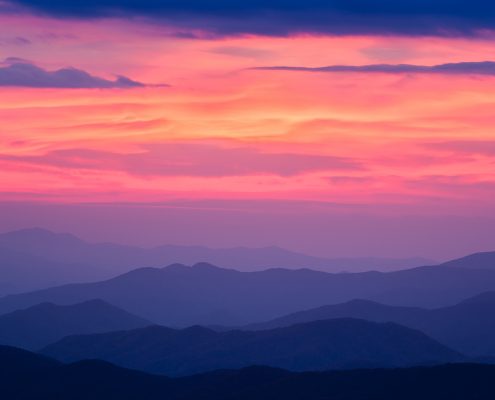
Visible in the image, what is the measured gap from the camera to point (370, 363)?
599 ft

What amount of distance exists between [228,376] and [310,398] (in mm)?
18627

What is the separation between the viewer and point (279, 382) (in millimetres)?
121812

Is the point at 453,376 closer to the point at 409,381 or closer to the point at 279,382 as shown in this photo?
the point at 409,381

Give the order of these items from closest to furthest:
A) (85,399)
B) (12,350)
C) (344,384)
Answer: (344,384) < (85,399) < (12,350)

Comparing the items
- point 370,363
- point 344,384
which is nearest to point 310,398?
point 344,384

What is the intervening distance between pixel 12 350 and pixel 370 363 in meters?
67.4

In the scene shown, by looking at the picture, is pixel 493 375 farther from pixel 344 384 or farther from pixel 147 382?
pixel 147 382

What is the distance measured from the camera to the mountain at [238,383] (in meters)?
110

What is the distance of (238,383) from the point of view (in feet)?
415

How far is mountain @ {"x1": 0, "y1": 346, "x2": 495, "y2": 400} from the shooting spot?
110250 mm

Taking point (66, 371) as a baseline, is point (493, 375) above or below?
below

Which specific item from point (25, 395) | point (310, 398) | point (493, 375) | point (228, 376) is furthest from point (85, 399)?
point (493, 375)

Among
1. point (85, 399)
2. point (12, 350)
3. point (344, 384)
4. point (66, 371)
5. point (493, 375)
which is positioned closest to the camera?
point (493, 375)

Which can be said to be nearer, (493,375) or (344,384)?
(493,375)
